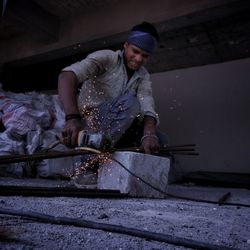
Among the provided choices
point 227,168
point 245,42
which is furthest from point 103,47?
point 227,168

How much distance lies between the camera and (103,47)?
4797 mm

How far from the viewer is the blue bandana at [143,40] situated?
268cm

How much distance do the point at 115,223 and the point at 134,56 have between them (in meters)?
1.80

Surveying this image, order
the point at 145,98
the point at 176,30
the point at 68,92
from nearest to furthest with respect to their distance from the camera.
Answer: the point at 68,92 → the point at 145,98 → the point at 176,30

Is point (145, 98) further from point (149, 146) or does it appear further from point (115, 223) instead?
point (115, 223)

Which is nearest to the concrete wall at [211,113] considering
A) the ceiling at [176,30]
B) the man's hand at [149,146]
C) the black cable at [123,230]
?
the ceiling at [176,30]

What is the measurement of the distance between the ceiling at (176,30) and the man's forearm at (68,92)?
189 cm

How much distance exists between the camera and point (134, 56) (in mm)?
2746

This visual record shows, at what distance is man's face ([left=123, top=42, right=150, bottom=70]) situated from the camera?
273cm

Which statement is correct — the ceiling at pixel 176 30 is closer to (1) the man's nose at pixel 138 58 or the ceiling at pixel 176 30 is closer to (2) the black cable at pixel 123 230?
(1) the man's nose at pixel 138 58

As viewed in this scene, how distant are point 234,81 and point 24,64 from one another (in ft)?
11.0

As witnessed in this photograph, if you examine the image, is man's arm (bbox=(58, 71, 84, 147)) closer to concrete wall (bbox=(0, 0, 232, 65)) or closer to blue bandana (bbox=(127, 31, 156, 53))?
blue bandana (bbox=(127, 31, 156, 53))

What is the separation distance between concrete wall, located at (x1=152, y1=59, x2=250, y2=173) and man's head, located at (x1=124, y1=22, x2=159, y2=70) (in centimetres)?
246

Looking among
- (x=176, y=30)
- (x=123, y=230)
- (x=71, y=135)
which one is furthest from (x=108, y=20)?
(x=123, y=230)
